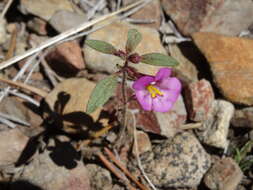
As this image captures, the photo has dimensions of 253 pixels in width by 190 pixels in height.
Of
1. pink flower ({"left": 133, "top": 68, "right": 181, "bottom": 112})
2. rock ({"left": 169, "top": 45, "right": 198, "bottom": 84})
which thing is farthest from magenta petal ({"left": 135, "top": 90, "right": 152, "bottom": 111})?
rock ({"left": 169, "top": 45, "right": 198, "bottom": 84})

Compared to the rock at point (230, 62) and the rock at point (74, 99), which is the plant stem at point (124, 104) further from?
the rock at point (230, 62)

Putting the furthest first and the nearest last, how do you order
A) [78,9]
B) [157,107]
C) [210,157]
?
[78,9] → [210,157] → [157,107]

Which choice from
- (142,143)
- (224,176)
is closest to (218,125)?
(224,176)

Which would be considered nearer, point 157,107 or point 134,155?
point 157,107

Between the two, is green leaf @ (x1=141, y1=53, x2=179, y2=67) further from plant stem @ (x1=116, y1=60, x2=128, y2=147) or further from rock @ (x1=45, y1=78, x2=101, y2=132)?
rock @ (x1=45, y1=78, x2=101, y2=132)

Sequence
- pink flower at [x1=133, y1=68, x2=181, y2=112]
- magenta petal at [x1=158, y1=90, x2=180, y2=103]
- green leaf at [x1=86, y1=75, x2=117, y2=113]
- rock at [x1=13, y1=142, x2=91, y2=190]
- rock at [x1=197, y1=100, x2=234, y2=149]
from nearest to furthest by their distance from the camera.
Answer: green leaf at [x1=86, y1=75, x2=117, y2=113] < pink flower at [x1=133, y1=68, x2=181, y2=112] < magenta petal at [x1=158, y1=90, x2=180, y2=103] < rock at [x1=13, y1=142, x2=91, y2=190] < rock at [x1=197, y1=100, x2=234, y2=149]

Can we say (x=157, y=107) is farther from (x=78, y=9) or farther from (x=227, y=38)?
(x=78, y=9)

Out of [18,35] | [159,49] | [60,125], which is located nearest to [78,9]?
[18,35]
